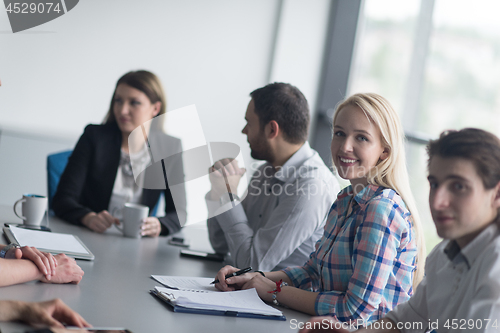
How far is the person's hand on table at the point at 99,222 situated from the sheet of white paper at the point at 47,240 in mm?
240

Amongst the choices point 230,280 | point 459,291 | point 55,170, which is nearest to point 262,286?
point 230,280

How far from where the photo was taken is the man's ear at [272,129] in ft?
6.31

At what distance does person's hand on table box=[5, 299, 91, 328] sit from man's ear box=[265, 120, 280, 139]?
1204 millimetres

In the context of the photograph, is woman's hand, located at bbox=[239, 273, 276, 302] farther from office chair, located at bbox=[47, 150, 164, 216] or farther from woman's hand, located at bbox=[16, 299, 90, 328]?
office chair, located at bbox=[47, 150, 164, 216]

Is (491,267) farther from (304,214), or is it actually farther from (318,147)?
(318,147)

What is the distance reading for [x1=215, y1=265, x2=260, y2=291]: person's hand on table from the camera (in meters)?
1.29

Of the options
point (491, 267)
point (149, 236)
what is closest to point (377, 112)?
point (491, 267)

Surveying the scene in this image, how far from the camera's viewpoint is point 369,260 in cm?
112

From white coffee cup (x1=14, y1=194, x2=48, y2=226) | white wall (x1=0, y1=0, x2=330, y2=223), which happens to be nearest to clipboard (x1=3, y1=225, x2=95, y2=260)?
white coffee cup (x1=14, y1=194, x2=48, y2=226)

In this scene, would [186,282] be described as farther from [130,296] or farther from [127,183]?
[127,183]

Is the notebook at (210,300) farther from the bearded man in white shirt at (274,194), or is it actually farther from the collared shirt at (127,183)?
the collared shirt at (127,183)

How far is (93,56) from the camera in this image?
349 cm

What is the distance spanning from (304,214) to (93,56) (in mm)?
2472

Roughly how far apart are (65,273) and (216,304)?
36cm
